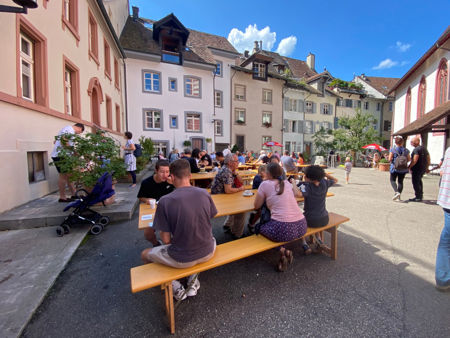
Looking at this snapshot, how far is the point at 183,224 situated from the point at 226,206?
147 cm

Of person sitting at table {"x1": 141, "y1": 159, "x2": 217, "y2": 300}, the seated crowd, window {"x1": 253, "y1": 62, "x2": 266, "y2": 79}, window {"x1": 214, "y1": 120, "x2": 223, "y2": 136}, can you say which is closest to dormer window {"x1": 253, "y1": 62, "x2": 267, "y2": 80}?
window {"x1": 253, "y1": 62, "x2": 266, "y2": 79}

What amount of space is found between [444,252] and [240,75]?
81.3 feet

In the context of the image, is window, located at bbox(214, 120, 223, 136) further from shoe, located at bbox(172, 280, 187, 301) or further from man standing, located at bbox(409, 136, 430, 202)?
shoe, located at bbox(172, 280, 187, 301)

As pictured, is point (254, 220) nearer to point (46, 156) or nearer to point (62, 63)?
point (46, 156)

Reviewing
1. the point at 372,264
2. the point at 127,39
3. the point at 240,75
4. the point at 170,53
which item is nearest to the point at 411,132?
the point at 372,264

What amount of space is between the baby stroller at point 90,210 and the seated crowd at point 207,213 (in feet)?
4.26

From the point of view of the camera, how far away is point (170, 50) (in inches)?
788

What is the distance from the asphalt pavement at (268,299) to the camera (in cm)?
199

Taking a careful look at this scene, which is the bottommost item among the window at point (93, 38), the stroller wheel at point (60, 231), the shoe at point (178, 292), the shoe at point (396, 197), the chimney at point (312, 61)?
the shoe at point (178, 292)

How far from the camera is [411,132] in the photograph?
43.9 ft

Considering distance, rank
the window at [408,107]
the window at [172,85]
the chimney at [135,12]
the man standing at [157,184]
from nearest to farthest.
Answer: the man standing at [157,184], the window at [408,107], the window at [172,85], the chimney at [135,12]

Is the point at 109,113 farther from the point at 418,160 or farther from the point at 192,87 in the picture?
the point at 418,160

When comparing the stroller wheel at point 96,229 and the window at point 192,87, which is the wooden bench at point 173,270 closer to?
the stroller wheel at point 96,229

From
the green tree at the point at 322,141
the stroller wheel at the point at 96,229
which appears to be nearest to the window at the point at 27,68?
the stroller wheel at the point at 96,229
